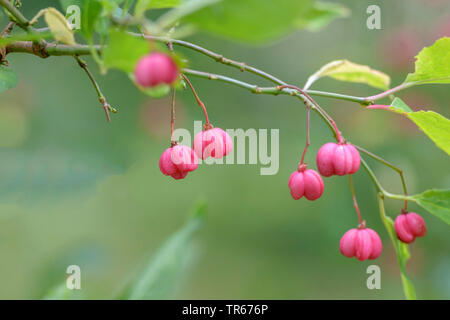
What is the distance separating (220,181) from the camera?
2.23 meters

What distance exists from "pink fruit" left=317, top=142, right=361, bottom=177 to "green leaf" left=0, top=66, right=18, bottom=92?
1.20 feet

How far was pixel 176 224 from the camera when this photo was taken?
233 cm

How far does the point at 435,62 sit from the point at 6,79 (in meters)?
0.50

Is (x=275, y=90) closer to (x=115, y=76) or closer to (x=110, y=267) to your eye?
(x=115, y=76)

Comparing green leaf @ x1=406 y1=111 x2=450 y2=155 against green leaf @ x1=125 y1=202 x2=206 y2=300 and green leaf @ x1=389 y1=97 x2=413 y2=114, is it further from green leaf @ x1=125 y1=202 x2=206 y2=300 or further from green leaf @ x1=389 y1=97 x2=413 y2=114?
green leaf @ x1=125 y1=202 x2=206 y2=300

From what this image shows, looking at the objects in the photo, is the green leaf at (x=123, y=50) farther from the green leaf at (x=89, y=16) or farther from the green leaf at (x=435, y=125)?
the green leaf at (x=435, y=125)

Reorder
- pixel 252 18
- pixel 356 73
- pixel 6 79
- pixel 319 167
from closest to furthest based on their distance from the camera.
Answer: pixel 252 18 < pixel 6 79 < pixel 319 167 < pixel 356 73

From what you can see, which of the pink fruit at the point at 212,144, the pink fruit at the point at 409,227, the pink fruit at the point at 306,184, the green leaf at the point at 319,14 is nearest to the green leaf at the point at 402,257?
the pink fruit at the point at 409,227

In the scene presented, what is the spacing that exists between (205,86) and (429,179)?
3.04 feet

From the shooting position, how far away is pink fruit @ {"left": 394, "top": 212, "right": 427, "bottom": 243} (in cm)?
72

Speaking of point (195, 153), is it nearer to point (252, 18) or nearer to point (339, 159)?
point (339, 159)

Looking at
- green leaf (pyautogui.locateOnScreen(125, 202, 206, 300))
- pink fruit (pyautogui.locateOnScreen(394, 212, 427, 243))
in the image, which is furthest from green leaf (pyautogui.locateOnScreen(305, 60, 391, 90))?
green leaf (pyautogui.locateOnScreen(125, 202, 206, 300))

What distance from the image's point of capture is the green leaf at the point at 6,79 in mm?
525

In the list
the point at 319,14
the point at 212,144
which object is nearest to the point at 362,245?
the point at 212,144
